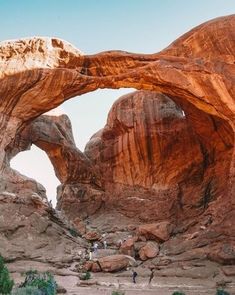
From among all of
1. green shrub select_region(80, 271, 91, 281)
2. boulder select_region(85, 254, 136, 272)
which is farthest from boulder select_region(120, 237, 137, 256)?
green shrub select_region(80, 271, 91, 281)

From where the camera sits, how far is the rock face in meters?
24.5

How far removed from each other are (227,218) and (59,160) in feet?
63.5


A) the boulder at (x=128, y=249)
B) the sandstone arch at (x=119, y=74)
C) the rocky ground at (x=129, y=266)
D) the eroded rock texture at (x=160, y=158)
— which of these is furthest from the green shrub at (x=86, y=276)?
the eroded rock texture at (x=160, y=158)

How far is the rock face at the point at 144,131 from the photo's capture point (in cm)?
2450

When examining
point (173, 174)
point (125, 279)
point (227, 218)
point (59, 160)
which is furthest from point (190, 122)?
point (125, 279)

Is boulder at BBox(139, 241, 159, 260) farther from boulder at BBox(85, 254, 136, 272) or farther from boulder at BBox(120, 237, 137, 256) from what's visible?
boulder at BBox(85, 254, 136, 272)

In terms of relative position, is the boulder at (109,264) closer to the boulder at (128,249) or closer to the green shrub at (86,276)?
the green shrub at (86,276)

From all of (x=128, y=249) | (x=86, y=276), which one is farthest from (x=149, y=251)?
(x=86, y=276)

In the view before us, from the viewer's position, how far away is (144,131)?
3484 centimetres

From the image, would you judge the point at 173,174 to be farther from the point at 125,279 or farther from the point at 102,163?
the point at 125,279

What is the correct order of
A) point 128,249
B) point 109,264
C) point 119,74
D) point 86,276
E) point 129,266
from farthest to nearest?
point 119,74
point 128,249
point 129,266
point 109,264
point 86,276

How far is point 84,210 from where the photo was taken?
36750mm

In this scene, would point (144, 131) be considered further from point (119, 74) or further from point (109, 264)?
point (109, 264)

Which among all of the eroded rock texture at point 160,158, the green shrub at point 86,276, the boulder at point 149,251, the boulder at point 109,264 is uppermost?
the eroded rock texture at point 160,158
